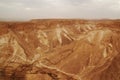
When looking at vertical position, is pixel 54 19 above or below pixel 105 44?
above

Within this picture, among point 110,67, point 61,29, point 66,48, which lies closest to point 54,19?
point 61,29

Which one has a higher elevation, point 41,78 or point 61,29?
point 61,29

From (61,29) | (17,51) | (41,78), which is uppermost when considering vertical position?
(61,29)

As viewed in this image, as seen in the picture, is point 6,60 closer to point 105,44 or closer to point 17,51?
point 17,51

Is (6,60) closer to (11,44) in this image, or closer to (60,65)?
(11,44)

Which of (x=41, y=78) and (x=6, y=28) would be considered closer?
(x=41, y=78)

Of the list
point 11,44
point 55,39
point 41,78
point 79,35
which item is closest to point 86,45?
point 79,35
